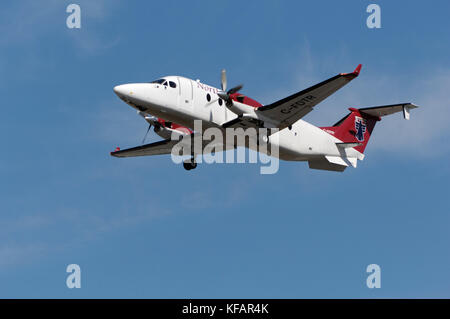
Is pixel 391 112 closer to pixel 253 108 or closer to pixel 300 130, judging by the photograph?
pixel 300 130

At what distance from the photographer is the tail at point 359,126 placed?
34.7m

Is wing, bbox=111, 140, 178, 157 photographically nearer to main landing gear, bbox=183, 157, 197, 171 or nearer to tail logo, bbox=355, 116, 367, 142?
main landing gear, bbox=183, 157, 197, 171

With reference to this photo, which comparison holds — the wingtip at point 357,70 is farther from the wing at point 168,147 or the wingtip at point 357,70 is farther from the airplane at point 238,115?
the wing at point 168,147

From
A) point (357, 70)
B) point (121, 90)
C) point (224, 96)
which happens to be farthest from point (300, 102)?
point (121, 90)

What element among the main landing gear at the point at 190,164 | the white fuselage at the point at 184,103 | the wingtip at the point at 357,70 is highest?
the wingtip at the point at 357,70

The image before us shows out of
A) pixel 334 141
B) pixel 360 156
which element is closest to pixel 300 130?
pixel 334 141

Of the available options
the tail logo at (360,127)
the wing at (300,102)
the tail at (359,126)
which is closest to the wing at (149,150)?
the wing at (300,102)

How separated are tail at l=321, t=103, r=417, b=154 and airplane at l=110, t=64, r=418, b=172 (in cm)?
11

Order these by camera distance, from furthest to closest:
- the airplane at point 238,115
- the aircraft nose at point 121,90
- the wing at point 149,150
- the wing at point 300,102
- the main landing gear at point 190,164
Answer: the wing at point 149,150, the main landing gear at point 190,164, the airplane at point 238,115, the aircraft nose at point 121,90, the wing at point 300,102

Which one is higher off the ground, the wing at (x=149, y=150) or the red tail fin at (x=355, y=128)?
the red tail fin at (x=355, y=128)

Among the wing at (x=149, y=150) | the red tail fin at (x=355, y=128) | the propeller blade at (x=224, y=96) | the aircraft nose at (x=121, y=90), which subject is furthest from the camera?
the red tail fin at (x=355, y=128)

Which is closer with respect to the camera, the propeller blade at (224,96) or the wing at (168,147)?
the propeller blade at (224,96)

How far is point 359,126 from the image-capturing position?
3616 cm

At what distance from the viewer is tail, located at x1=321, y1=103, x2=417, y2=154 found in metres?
34.7
